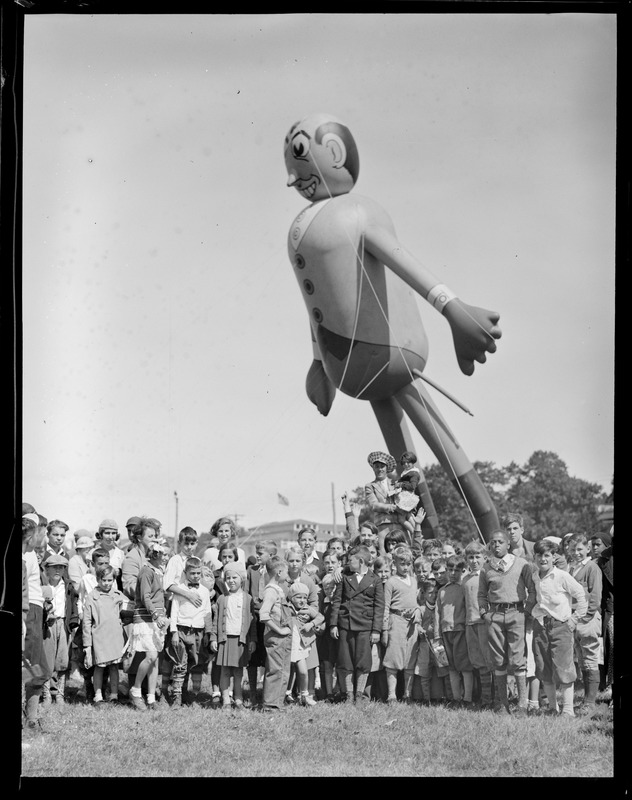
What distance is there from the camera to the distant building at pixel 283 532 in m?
8.64

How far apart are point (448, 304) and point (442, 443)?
110 centimetres

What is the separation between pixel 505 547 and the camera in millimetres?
8234

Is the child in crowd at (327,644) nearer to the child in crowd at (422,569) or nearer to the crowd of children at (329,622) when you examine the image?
the crowd of children at (329,622)

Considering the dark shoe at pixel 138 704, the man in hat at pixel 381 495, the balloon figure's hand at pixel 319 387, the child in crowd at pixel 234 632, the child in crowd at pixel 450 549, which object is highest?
the balloon figure's hand at pixel 319 387

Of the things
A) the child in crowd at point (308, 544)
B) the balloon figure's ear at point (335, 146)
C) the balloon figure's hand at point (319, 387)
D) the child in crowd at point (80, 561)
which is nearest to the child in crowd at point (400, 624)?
the child in crowd at point (308, 544)

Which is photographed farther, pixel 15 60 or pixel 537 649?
pixel 537 649

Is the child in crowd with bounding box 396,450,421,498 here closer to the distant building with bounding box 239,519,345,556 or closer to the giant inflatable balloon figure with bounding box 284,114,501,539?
the giant inflatable balloon figure with bounding box 284,114,501,539

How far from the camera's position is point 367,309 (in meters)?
8.64

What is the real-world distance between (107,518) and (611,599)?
134 inches

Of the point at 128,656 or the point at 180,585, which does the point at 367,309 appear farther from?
the point at 128,656

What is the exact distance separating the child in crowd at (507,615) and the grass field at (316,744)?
314 mm
